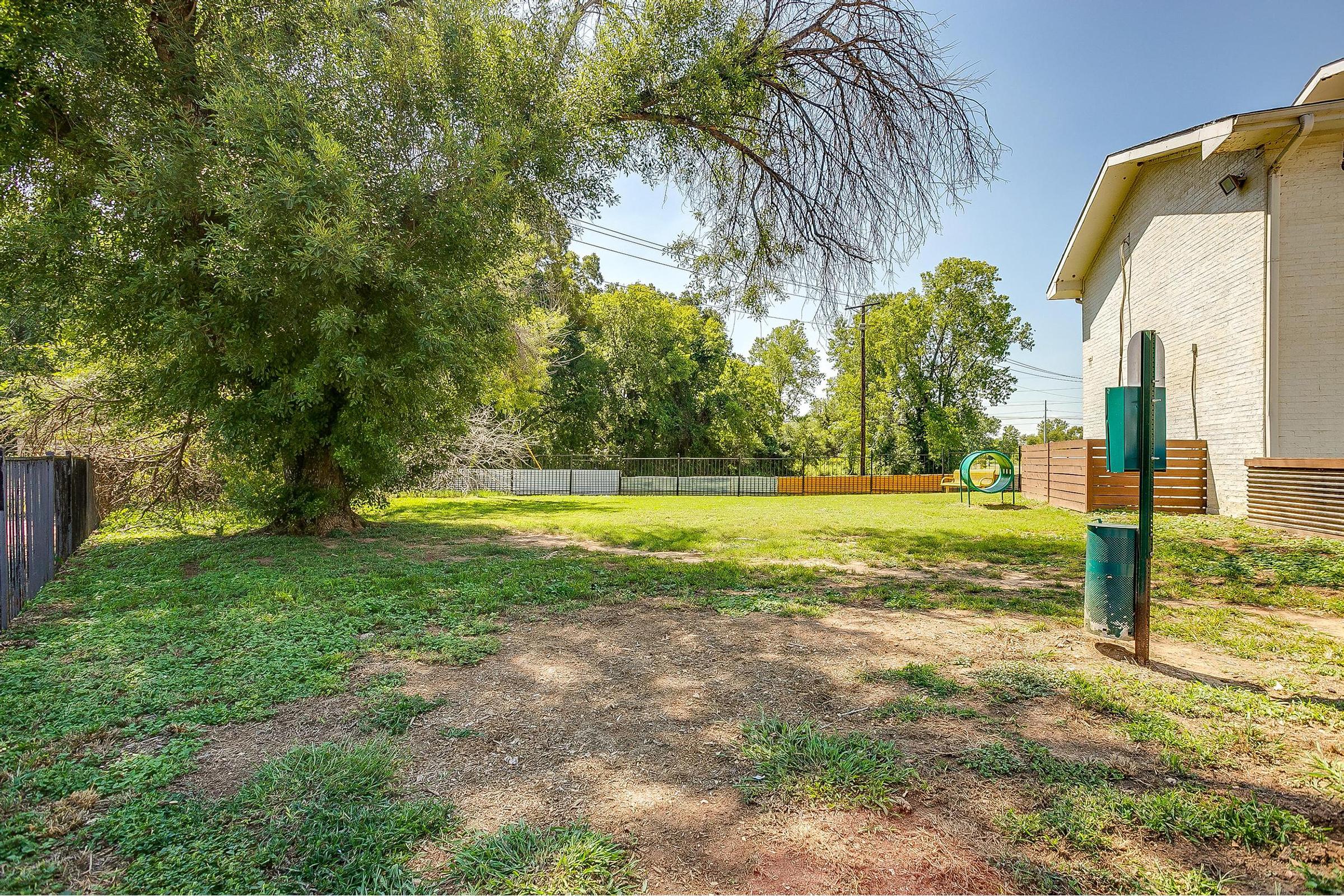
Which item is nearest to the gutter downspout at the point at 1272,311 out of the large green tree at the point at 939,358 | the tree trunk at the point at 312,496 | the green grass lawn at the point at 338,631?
the green grass lawn at the point at 338,631

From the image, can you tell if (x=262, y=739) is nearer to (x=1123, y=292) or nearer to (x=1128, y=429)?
(x=1128, y=429)

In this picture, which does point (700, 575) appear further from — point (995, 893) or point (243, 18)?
point (243, 18)

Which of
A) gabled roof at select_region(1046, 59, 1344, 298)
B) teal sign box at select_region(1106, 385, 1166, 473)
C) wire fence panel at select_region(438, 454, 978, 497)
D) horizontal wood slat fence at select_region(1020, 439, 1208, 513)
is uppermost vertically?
gabled roof at select_region(1046, 59, 1344, 298)

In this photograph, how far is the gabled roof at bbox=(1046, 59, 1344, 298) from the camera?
28.7 ft

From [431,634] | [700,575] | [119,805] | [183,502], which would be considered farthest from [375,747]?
[183,502]

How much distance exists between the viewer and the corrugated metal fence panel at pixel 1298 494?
7.57 meters

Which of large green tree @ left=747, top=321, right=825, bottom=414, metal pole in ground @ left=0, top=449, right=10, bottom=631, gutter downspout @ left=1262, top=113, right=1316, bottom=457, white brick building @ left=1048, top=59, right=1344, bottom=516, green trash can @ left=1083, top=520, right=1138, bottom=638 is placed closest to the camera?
green trash can @ left=1083, top=520, right=1138, bottom=638

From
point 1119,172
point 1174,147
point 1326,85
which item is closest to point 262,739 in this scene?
point 1326,85

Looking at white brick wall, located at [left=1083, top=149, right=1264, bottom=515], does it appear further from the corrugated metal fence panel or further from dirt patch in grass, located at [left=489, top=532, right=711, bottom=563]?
dirt patch in grass, located at [left=489, top=532, right=711, bottom=563]

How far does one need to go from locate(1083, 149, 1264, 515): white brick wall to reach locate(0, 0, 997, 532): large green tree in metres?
5.53

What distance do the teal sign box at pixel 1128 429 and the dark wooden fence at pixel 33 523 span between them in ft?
23.7

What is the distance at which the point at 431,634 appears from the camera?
443cm

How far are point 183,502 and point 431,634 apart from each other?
918 centimetres

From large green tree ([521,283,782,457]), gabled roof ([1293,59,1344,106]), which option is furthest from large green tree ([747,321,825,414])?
gabled roof ([1293,59,1344,106])
